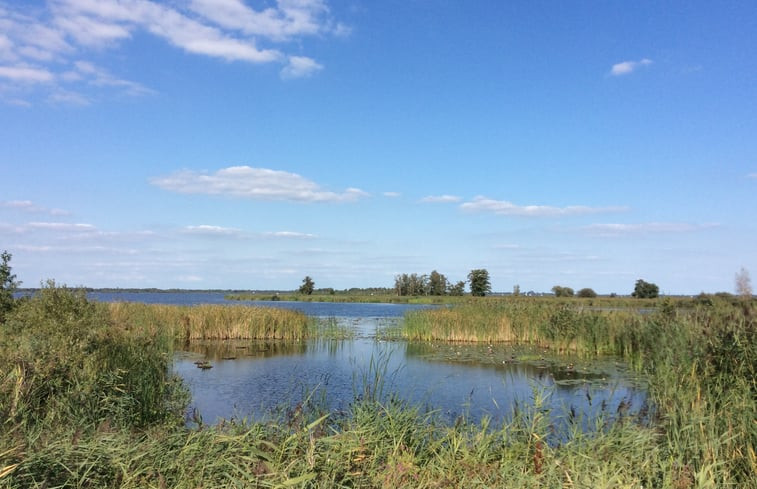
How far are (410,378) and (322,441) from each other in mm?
8801

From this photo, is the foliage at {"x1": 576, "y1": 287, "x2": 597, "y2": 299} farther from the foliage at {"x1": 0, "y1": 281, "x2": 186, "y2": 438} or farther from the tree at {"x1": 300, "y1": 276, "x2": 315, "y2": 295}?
the foliage at {"x1": 0, "y1": 281, "x2": 186, "y2": 438}

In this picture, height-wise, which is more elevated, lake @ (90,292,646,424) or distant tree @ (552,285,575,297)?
distant tree @ (552,285,575,297)

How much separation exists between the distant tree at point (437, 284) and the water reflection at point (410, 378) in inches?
2613

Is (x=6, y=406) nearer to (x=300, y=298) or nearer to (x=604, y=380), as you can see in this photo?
(x=604, y=380)

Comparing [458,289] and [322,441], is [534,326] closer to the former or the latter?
[322,441]

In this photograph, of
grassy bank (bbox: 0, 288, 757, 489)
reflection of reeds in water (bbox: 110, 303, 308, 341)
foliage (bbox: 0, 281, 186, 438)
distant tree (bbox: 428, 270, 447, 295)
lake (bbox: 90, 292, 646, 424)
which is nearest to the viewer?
grassy bank (bbox: 0, 288, 757, 489)

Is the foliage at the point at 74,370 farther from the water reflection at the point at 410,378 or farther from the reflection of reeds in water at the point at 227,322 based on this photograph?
the reflection of reeds in water at the point at 227,322

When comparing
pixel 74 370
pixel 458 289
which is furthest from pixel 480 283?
pixel 74 370

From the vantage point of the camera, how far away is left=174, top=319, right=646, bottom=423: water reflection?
397 inches

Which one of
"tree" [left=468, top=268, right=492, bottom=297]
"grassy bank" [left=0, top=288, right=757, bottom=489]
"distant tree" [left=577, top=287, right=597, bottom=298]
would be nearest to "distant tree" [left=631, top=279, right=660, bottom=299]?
"distant tree" [left=577, top=287, right=597, bottom=298]

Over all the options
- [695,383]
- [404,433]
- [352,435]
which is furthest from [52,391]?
[695,383]

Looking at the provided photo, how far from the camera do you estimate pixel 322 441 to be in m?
5.02

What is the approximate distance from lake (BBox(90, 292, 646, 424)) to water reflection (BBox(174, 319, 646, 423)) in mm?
25

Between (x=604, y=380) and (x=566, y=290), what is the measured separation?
6355 cm
